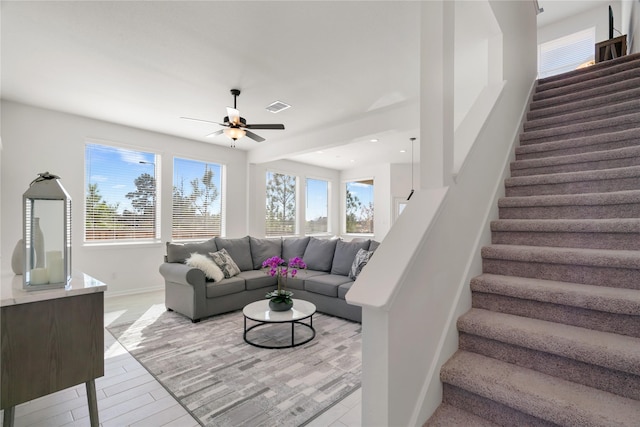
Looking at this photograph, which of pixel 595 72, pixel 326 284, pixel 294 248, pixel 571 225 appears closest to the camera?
pixel 571 225

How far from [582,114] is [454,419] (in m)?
2.83

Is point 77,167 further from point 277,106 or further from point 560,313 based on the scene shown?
point 560,313

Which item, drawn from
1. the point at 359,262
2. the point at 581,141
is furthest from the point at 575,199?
the point at 359,262

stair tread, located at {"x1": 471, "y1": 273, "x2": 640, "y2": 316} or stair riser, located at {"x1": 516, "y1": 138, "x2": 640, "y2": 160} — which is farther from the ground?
stair riser, located at {"x1": 516, "y1": 138, "x2": 640, "y2": 160}

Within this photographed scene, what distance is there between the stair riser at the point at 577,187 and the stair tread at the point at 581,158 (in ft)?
0.80

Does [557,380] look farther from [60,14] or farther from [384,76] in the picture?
[60,14]

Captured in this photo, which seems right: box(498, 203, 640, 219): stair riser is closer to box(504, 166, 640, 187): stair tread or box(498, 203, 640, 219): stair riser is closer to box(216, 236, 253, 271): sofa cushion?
box(504, 166, 640, 187): stair tread

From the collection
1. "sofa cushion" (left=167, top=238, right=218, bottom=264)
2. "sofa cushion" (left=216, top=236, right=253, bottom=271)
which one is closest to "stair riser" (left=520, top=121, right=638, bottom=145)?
"sofa cushion" (left=216, top=236, right=253, bottom=271)

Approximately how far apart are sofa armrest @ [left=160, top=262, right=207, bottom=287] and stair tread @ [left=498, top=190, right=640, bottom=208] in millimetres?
3261

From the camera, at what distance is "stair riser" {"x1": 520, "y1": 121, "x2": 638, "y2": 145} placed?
2330mm

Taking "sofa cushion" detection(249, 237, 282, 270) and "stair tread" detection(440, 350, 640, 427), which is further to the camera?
"sofa cushion" detection(249, 237, 282, 270)

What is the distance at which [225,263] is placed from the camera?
426 cm

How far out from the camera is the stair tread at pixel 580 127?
89.7 inches

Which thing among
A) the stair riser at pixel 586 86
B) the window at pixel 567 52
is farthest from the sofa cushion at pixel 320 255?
the window at pixel 567 52
